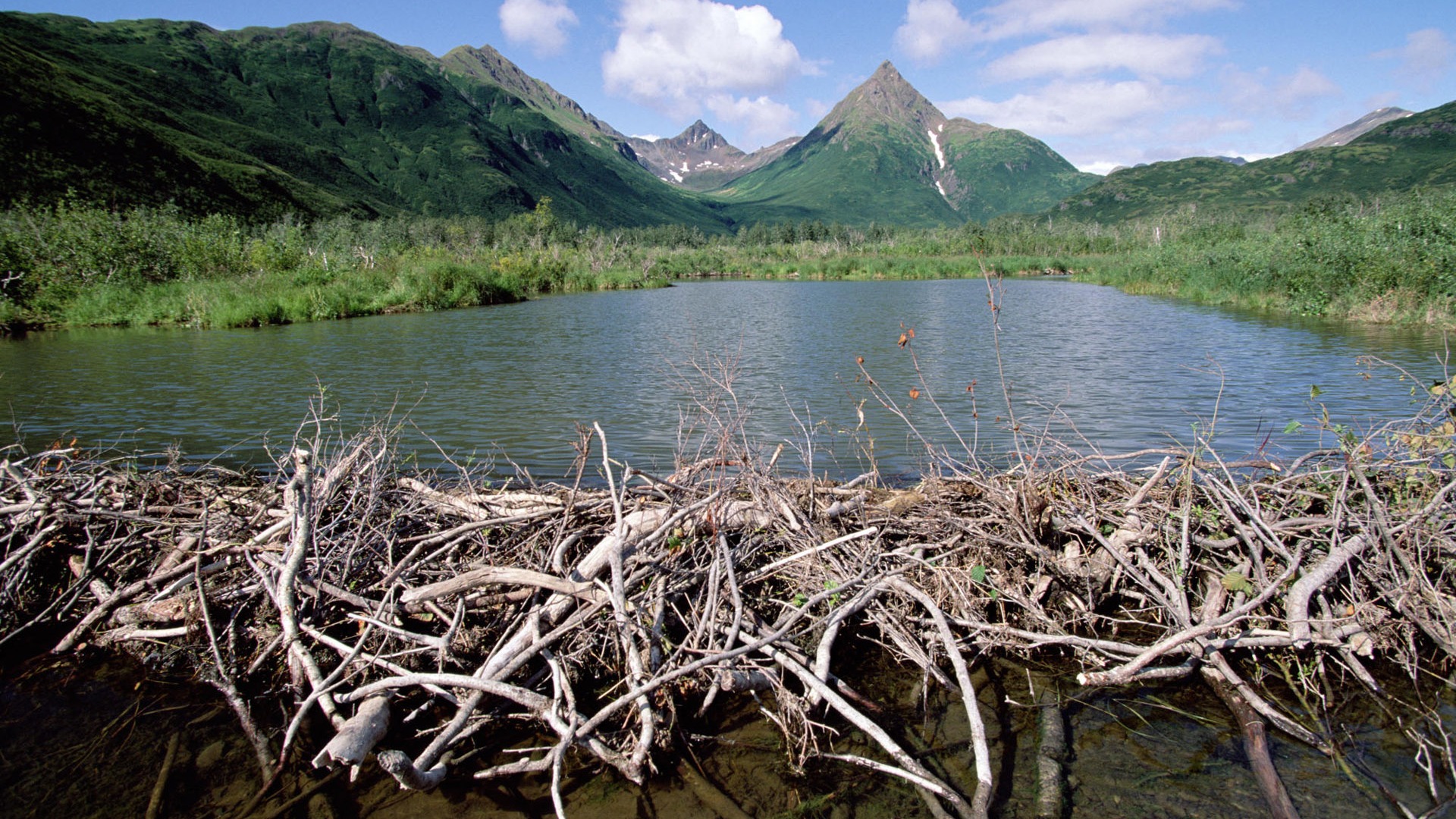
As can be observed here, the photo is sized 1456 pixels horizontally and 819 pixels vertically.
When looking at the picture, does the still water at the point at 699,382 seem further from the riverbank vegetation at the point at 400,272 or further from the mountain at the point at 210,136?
the mountain at the point at 210,136

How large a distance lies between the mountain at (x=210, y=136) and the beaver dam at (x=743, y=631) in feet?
142

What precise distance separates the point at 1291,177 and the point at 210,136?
216726 millimetres

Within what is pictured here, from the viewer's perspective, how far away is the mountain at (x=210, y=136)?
7838 cm

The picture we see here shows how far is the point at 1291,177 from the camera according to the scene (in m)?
149

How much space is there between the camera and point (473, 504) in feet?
14.7

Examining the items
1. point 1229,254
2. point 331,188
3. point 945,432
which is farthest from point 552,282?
point 331,188

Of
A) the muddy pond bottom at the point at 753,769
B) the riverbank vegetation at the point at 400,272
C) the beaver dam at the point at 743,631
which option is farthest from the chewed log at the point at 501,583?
the riverbank vegetation at the point at 400,272

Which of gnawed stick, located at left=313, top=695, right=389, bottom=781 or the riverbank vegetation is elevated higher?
the riverbank vegetation

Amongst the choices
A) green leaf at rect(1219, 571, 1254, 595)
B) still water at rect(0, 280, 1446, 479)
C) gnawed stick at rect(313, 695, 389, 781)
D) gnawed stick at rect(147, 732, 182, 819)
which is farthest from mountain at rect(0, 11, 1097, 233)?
green leaf at rect(1219, 571, 1254, 595)

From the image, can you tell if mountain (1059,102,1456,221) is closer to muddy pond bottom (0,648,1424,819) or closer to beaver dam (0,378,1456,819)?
beaver dam (0,378,1456,819)

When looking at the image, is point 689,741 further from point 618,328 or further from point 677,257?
point 677,257

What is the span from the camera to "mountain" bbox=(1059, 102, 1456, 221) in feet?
415

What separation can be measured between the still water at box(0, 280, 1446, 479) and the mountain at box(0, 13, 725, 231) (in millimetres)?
28925

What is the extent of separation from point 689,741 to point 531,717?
80 cm
